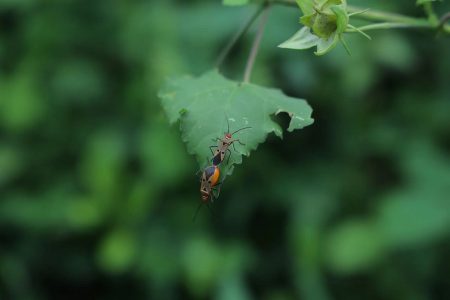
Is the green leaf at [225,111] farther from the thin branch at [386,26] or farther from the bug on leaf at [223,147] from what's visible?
the thin branch at [386,26]

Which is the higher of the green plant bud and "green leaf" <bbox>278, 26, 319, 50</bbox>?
the green plant bud

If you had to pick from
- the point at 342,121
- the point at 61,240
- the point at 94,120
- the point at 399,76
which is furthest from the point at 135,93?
the point at 399,76

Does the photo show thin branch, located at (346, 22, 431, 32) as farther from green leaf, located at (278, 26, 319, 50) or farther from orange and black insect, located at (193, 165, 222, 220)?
orange and black insect, located at (193, 165, 222, 220)

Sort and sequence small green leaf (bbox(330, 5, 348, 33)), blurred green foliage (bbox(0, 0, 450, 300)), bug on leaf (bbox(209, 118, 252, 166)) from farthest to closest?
blurred green foliage (bbox(0, 0, 450, 300)), bug on leaf (bbox(209, 118, 252, 166)), small green leaf (bbox(330, 5, 348, 33))

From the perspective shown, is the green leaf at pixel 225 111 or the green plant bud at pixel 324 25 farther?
the green leaf at pixel 225 111

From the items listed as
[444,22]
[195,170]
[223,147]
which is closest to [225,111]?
[223,147]

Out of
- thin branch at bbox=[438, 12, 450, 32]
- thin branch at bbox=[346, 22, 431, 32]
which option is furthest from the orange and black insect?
thin branch at bbox=[438, 12, 450, 32]

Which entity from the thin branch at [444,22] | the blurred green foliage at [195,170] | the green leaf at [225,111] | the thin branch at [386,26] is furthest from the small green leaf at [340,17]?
the blurred green foliage at [195,170]

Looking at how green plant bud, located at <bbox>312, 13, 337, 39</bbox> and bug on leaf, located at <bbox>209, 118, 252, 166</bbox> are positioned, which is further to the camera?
bug on leaf, located at <bbox>209, 118, 252, 166</bbox>
